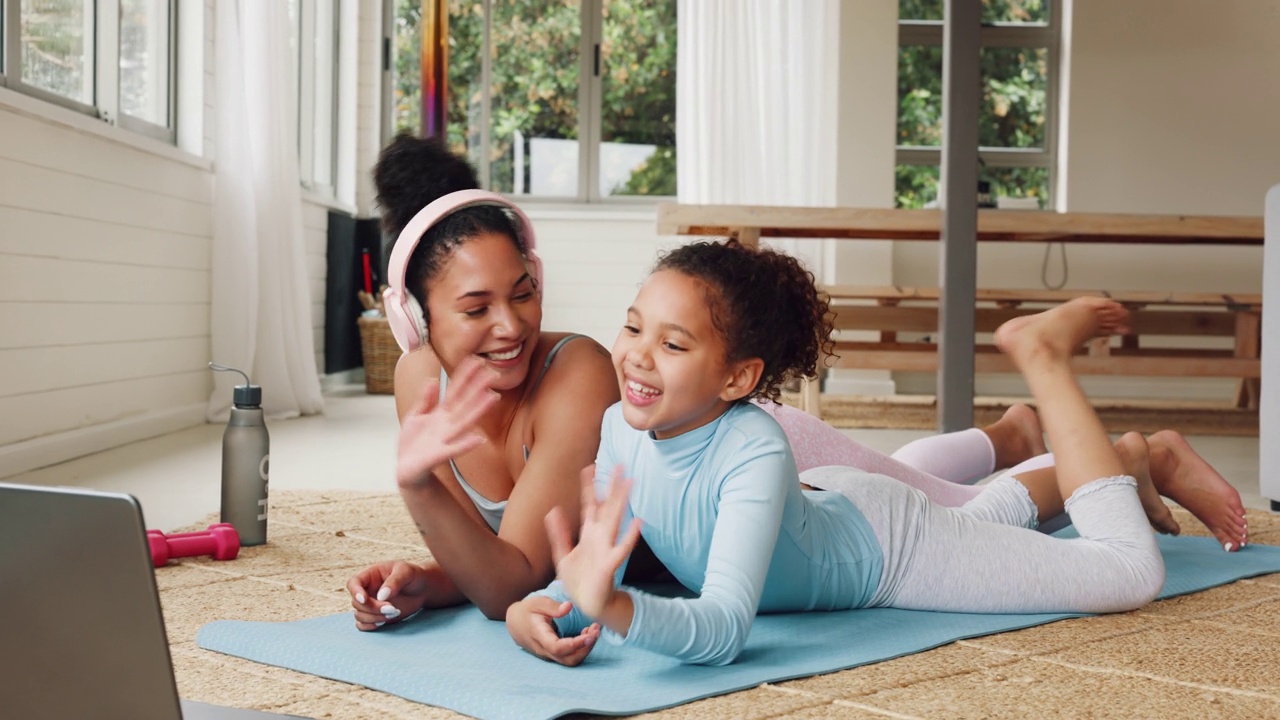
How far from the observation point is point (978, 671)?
1329 mm

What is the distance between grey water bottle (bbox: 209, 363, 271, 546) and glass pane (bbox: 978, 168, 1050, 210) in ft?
15.6

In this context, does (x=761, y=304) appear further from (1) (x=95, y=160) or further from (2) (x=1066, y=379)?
(1) (x=95, y=160)

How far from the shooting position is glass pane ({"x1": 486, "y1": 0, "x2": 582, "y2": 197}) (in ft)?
21.5

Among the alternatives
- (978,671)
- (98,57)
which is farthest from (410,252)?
(98,57)

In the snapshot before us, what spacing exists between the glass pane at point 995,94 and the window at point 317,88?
2.82 metres

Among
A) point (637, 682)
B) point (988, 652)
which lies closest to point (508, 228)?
point (637, 682)

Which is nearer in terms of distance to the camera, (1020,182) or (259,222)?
(259,222)

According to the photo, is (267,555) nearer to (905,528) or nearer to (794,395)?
(905,528)

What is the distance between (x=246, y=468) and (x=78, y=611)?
1.36 meters

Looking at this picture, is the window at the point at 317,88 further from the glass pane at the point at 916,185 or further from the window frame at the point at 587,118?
the glass pane at the point at 916,185

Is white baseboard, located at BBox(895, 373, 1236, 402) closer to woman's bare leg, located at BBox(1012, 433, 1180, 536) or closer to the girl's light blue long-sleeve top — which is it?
woman's bare leg, located at BBox(1012, 433, 1180, 536)

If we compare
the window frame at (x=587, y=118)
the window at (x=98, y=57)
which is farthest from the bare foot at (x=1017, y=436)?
the window frame at (x=587, y=118)

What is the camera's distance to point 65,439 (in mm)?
3113

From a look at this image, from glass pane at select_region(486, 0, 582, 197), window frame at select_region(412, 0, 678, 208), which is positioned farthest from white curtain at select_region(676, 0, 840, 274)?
glass pane at select_region(486, 0, 582, 197)
